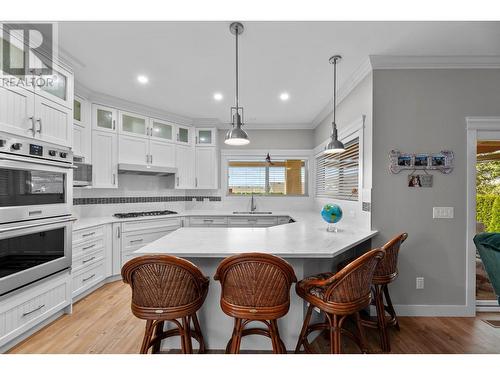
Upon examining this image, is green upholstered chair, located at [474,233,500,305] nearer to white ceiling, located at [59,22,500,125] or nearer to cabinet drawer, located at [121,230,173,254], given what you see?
white ceiling, located at [59,22,500,125]

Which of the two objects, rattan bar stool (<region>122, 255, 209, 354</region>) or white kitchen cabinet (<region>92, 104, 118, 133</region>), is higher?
white kitchen cabinet (<region>92, 104, 118, 133</region>)

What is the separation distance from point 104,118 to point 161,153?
37.0 inches

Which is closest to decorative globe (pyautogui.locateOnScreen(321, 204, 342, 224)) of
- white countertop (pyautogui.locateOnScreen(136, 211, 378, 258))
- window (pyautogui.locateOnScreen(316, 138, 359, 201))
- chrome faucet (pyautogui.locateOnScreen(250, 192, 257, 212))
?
white countertop (pyautogui.locateOnScreen(136, 211, 378, 258))

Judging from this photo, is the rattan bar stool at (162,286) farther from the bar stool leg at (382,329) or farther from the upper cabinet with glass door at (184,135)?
the upper cabinet with glass door at (184,135)

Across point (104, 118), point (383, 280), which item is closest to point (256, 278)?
point (383, 280)

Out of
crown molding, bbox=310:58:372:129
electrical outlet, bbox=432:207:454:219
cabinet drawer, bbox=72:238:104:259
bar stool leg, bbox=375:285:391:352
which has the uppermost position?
crown molding, bbox=310:58:372:129

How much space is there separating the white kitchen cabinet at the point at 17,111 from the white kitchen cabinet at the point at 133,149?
5.05ft

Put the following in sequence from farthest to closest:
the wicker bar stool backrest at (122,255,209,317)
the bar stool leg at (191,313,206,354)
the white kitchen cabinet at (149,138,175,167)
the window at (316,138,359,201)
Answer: the white kitchen cabinet at (149,138,175,167), the window at (316,138,359,201), the bar stool leg at (191,313,206,354), the wicker bar stool backrest at (122,255,209,317)

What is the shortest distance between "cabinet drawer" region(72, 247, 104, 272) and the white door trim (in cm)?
419

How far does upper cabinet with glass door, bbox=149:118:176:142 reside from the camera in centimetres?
388

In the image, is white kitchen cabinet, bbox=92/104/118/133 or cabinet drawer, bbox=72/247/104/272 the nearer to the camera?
cabinet drawer, bbox=72/247/104/272

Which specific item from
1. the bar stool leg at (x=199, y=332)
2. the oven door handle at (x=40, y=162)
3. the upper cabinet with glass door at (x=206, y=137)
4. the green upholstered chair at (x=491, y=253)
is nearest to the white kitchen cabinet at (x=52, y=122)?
the oven door handle at (x=40, y=162)

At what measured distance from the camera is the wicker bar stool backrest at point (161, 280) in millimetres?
1334

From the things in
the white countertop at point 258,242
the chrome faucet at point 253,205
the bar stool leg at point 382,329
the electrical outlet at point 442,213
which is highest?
the electrical outlet at point 442,213
